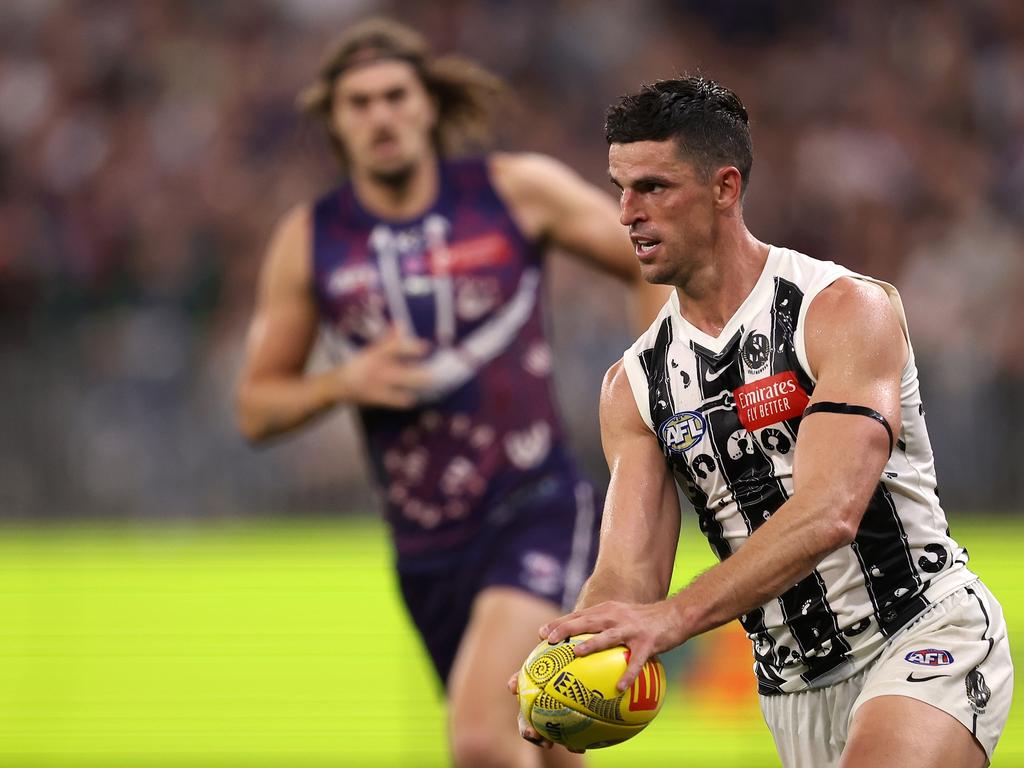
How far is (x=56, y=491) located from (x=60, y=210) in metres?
4.09

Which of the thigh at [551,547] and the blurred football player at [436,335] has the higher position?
the blurred football player at [436,335]

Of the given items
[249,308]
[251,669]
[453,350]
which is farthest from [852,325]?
[249,308]

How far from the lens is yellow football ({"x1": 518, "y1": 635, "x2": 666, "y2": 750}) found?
11.5ft

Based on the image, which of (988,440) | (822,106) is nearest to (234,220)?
(822,106)

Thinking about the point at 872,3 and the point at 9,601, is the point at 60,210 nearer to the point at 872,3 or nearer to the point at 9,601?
the point at 9,601

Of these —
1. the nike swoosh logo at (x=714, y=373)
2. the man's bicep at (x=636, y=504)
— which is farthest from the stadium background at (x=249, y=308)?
the nike swoosh logo at (x=714, y=373)

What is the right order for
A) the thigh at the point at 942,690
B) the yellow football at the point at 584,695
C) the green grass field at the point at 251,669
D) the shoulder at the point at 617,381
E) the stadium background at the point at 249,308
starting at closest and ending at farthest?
1. the yellow football at the point at 584,695
2. the thigh at the point at 942,690
3. the shoulder at the point at 617,381
4. the green grass field at the point at 251,669
5. the stadium background at the point at 249,308

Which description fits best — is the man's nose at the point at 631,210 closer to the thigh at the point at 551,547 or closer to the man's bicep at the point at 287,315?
the thigh at the point at 551,547

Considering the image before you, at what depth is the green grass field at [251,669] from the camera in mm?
7879

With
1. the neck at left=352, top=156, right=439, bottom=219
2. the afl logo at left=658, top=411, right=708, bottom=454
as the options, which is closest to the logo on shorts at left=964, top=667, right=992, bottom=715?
the afl logo at left=658, top=411, right=708, bottom=454

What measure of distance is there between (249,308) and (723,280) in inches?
391

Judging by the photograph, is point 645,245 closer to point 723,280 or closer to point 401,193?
point 723,280

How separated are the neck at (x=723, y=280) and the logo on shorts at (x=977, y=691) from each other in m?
0.97

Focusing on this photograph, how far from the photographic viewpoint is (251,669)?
8391 millimetres
